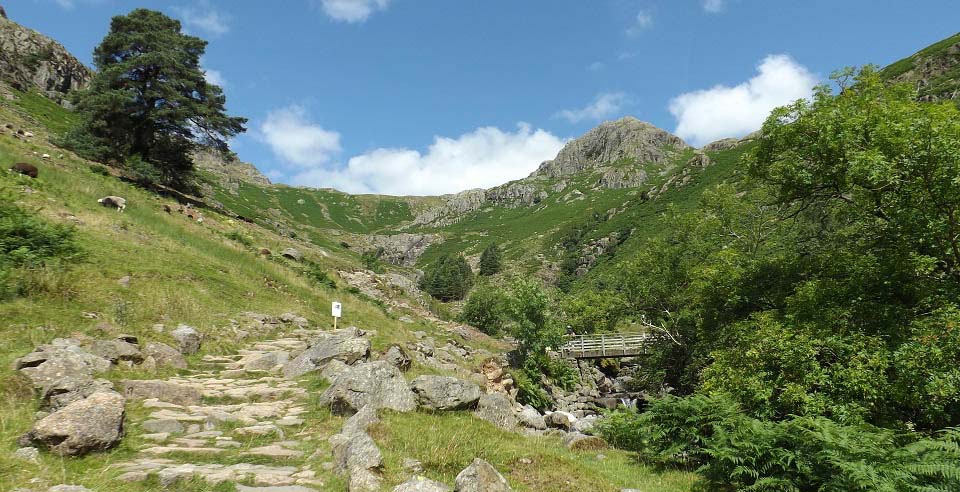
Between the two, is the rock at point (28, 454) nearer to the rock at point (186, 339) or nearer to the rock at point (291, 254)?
the rock at point (186, 339)

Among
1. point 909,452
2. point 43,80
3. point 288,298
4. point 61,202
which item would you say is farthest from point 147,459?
point 43,80

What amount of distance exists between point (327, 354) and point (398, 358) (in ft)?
9.34

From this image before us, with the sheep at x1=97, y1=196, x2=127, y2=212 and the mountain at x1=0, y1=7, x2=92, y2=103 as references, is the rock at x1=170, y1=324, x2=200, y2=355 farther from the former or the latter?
the mountain at x1=0, y1=7, x2=92, y2=103

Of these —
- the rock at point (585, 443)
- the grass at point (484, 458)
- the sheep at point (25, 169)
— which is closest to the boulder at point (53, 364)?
the grass at point (484, 458)

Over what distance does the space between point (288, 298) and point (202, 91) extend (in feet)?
76.1

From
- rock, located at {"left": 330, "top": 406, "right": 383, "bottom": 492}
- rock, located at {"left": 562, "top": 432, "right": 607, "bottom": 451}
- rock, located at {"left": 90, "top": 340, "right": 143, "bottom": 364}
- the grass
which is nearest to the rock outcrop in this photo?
rock, located at {"left": 90, "top": 340, "right": 143, "bottom": 364}

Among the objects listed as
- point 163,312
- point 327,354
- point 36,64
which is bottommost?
point 327,354

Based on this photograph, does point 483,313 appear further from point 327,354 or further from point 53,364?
point 53,364

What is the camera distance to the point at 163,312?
1310 centimetres

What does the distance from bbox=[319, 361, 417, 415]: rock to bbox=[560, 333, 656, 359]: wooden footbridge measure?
30.4 meters

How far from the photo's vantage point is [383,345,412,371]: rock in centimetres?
1470

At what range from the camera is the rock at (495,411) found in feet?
38.8

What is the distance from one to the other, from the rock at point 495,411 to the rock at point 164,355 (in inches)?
294

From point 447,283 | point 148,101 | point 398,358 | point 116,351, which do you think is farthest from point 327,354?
point 447,283
